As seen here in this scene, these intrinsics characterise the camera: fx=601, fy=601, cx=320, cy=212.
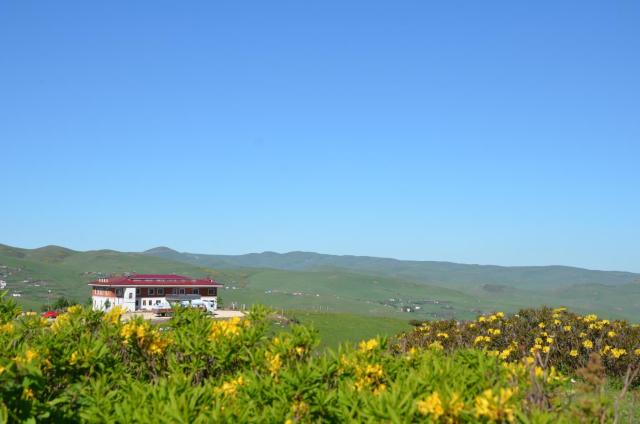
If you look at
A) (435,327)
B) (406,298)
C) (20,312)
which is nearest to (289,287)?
(406,298)

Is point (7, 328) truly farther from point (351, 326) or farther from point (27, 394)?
point (351, 326)

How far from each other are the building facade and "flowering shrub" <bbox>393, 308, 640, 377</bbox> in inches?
1627

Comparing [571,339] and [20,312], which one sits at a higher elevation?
[20,312]

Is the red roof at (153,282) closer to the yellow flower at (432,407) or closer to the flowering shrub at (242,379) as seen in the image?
the flowering shrub at (242,379)

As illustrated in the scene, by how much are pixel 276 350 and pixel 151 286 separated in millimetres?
54348

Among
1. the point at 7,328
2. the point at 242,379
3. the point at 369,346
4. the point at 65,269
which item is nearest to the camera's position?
the point at 242,379

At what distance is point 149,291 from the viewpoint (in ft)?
188

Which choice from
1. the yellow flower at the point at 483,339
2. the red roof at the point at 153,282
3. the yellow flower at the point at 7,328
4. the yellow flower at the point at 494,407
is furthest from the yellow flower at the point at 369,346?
the red roof at the point at 153,282

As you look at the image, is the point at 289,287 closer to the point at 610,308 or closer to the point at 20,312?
the point at 610,308

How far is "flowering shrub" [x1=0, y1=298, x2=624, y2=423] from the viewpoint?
3.98 meters

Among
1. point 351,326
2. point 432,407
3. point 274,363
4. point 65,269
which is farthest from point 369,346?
point 65,269

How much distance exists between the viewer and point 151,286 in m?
57.3

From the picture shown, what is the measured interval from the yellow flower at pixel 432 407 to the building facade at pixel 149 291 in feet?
177

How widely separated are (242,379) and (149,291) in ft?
180
